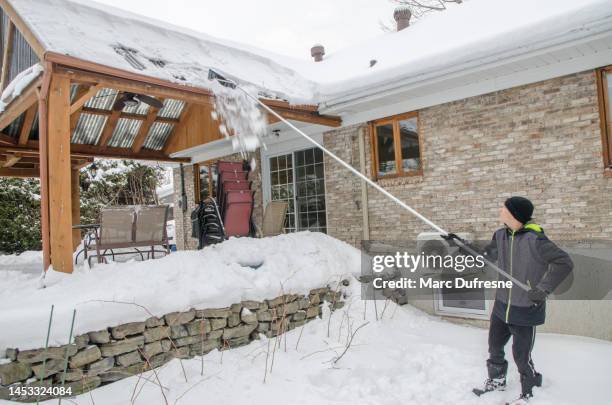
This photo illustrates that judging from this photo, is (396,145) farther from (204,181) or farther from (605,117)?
(204,181)

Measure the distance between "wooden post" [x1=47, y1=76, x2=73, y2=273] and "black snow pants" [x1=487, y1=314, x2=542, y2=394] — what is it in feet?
13.0

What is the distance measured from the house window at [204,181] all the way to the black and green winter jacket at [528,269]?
8.28 meters

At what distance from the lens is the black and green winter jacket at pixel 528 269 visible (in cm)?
302

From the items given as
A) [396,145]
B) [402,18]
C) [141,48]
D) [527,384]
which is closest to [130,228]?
[141,48]

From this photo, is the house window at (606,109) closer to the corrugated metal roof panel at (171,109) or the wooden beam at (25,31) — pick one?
the wooden beam at (25,31)

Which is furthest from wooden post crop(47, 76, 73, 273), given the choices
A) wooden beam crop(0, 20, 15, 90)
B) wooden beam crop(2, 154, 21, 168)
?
wooden beam crop(2, 154, 21, 168)

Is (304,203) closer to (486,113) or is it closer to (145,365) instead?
(486,113)

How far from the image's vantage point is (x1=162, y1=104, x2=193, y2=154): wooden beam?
9.25m

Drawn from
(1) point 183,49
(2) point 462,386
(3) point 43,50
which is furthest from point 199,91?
(2) point 462,386

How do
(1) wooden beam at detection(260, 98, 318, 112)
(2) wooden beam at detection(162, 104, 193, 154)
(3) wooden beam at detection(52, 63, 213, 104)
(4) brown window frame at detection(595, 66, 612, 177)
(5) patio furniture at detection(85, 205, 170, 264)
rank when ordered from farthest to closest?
1. (2) wooden beam at detection(162, 104, 193, 154)
2. (1) wooden beam at detection(260, 98, 318, 112)
3. (5) patio furniture at detection(85, 205, 170, 264)
4. (4) brown window frame at detection(595, 66, 612, 177)
5. (3) wooden beam at detection(52, 63, 213, 104)

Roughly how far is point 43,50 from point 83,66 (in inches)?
14.6

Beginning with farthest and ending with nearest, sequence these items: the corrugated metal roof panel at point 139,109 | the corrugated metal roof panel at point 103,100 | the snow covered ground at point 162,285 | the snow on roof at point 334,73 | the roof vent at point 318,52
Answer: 1. the roof vent at point 318,52
2. the corrugated metal roof panel at point 139,109
3. the corrugated metal roof panel at point 103,100
4. the snow on roof at point 334,73
5. the snow covered ground at point 162,285

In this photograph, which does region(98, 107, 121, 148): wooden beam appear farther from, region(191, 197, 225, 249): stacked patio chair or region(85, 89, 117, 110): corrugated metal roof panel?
region(191, 197, 225, 249): stacked patio chair

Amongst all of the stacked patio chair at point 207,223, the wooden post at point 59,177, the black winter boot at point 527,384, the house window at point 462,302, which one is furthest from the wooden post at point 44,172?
the house window at point 462,302
